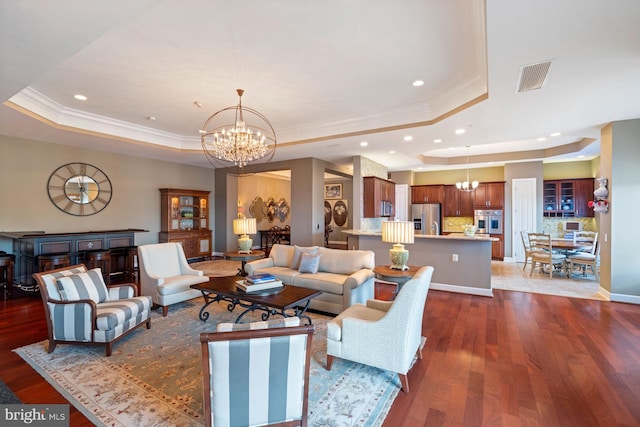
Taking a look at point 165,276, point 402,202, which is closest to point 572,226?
point 402,202

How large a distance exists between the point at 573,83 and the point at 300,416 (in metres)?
4.18

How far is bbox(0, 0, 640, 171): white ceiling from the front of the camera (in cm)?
225

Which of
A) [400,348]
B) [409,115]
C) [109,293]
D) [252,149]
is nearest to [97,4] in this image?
[252,149]

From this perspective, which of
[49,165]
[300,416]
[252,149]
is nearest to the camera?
[300,416]

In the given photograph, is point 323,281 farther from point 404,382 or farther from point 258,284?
point 404,382

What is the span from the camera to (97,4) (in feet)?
6.61

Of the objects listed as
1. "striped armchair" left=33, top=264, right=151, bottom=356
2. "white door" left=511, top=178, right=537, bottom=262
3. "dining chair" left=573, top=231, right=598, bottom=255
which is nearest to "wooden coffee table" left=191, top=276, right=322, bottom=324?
"striped armchair" left=33, top=264, right=151, bottom=356

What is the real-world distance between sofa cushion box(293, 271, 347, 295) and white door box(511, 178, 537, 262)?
6793 millimetres

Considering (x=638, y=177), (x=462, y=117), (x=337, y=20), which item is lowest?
(x=638, y=177)

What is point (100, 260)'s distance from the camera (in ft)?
18.0

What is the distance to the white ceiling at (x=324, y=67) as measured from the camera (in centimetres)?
225

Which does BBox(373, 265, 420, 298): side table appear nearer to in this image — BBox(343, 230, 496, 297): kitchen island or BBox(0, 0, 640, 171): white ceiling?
BBox(343, 230, 496, 297): kitchen island

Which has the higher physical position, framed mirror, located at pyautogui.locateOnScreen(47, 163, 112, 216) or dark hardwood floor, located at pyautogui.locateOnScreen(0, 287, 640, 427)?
framed mirror, located at pyautogui.locateOnScreen(47, 163, 112, 216)

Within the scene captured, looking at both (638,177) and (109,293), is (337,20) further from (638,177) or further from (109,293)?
(638,177)
